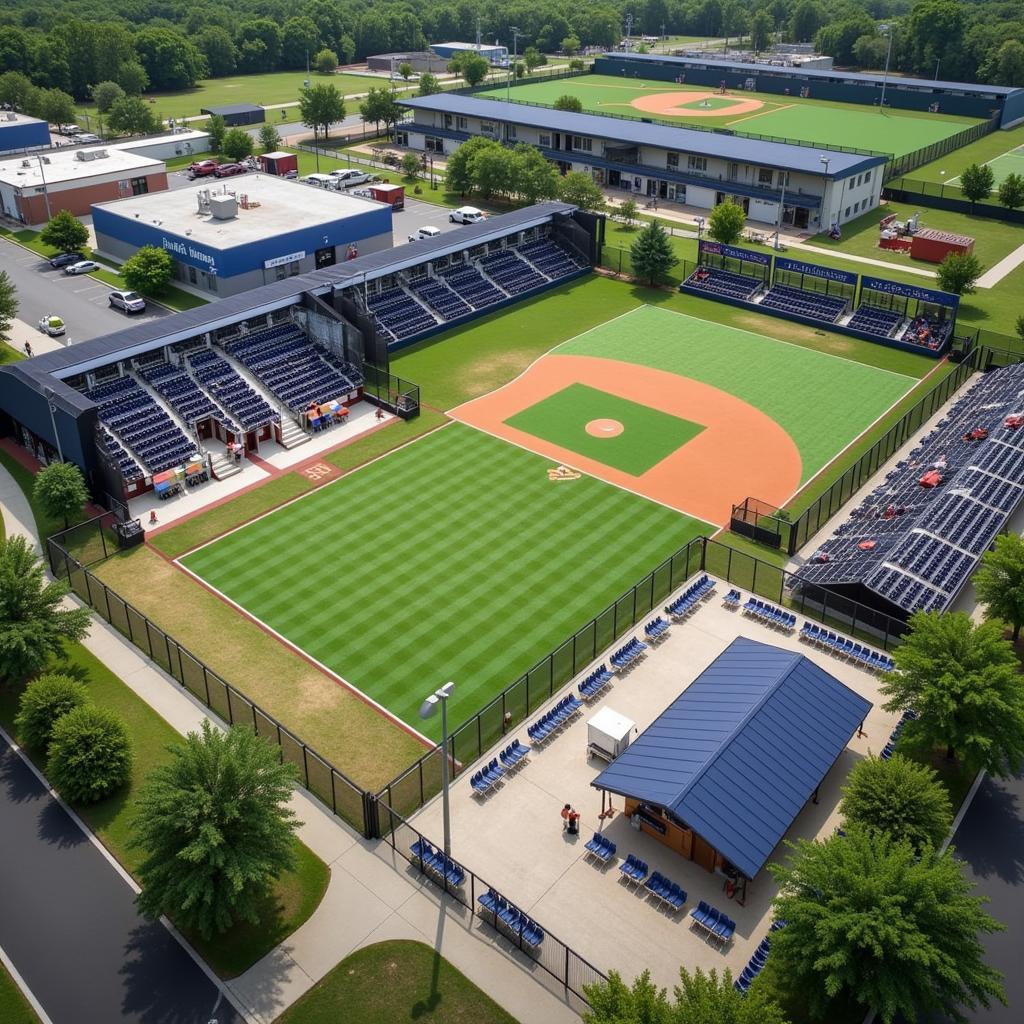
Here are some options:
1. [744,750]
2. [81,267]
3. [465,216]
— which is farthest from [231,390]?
[465,216]

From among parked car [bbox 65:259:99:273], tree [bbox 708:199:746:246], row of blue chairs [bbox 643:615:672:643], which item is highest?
tree [bbox 708:199:746:246]

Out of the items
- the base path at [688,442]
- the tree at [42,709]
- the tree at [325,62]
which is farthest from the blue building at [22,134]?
the tree at [42,709]

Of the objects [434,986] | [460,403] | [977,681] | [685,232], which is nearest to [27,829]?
[434,986]

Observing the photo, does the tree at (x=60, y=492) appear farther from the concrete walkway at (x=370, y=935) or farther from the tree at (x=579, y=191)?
the tree at (x=579, y=191)

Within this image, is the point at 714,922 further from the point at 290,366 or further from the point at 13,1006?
the point at 290,366

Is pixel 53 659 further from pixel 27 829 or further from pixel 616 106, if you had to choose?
pixel 616 106

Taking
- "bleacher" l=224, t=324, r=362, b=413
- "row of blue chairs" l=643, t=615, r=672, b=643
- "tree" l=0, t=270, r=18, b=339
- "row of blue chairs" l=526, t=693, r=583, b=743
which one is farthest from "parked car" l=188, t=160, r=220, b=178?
"row of blue chairs" l=526, t=693, r=583, b=743

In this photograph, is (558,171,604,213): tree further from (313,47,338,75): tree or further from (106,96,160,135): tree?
(313,47,338,75): tree
